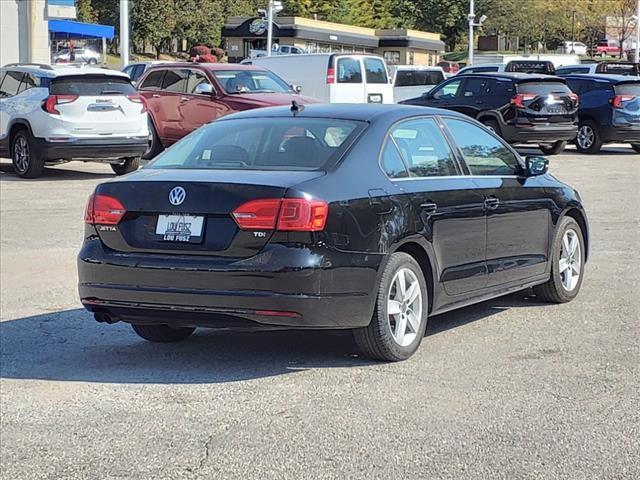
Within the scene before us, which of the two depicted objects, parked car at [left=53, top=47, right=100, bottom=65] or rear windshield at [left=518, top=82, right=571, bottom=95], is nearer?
rear windshield at [left=518, top=82, right=571, bottom=95]

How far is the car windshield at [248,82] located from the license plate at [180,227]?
13376mm

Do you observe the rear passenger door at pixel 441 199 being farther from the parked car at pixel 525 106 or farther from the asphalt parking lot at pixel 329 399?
the parked car at pixel 525 106

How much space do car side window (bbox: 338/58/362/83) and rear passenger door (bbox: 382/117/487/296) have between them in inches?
753

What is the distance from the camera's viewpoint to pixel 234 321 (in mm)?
6012

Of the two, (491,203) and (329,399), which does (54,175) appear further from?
(329,399)

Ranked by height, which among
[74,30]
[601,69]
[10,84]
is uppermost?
[74,30]

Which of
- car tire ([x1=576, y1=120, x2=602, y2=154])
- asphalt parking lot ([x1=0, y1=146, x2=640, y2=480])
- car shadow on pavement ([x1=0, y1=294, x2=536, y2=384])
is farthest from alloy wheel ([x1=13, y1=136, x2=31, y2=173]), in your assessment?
car tire ([x1=576, y1=120, x2=602, y2=154])

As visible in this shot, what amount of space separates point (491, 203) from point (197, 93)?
12.9 m

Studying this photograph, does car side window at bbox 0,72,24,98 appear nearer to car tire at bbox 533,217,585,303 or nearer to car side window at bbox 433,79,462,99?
car side window at bbox 433,79,462,99

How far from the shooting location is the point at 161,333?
7.22m

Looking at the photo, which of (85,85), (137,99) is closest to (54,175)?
(85,85)

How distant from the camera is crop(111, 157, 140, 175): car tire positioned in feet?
59.6

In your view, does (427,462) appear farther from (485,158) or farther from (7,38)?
(7,38)

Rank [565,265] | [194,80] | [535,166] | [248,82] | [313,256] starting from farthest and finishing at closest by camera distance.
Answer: [194,80] < [248,82] < [565,265] < [535,166] < [313,256]
